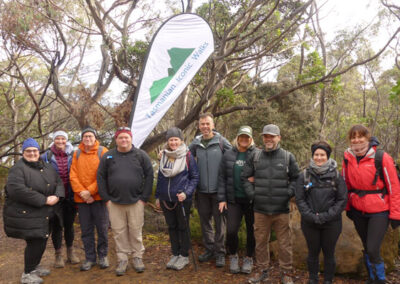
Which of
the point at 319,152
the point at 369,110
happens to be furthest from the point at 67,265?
the point at 369,110

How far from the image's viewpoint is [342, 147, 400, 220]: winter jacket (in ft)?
11.0

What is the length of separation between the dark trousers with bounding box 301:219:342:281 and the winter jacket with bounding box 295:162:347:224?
0.36 feet

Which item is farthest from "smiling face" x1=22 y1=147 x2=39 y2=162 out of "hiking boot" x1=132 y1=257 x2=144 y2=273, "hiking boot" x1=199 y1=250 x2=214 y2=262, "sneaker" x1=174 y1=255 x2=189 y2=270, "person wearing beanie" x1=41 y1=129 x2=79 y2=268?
"hiking boot" x1=199 y1=250 x2=214 y2=262

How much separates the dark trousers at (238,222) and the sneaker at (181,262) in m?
0.67

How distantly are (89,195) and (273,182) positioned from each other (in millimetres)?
2431

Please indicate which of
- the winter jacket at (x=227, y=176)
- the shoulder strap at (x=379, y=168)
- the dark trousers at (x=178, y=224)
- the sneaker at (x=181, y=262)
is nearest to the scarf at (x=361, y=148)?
the shoulder strap at (x=379, y=168)

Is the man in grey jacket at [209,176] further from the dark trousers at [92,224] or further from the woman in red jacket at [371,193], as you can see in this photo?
the woman in red jacket at [371,193]

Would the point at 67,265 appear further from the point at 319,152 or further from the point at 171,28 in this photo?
the point at 171,28

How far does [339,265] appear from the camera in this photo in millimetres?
4332

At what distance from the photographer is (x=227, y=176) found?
425 centimetres

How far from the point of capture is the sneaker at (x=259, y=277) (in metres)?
4.00

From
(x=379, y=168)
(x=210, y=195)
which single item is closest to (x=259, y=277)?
(x=210, y=195)

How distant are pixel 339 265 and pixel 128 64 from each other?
7228 millimetres

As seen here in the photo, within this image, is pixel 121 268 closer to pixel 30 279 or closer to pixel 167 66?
pixel 30 279
